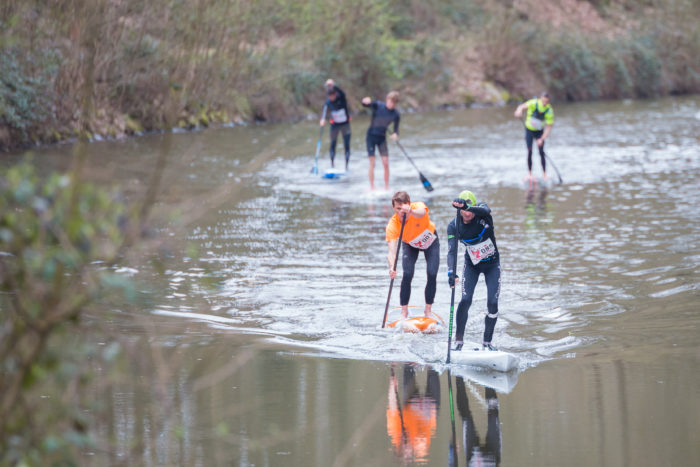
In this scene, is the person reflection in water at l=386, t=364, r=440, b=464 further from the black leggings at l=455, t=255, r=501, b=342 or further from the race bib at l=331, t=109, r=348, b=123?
the race bib at l=331, t=109, r=348, b=123

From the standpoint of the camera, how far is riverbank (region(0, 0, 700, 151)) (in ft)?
78.9

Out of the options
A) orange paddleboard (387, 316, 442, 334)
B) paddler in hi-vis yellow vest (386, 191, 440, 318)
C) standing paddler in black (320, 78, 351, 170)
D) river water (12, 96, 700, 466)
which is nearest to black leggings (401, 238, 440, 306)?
paddler in hi-vis yellow vest (386, 191, 440, 318)

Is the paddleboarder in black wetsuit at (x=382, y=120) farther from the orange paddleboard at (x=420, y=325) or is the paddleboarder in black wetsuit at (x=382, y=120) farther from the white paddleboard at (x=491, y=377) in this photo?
the white paddleboard at (x=491, y=377)

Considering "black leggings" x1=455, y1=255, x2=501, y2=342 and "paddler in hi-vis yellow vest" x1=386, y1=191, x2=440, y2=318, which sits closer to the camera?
"black leggings" x1=455, y1=255, x2=501, y2=342

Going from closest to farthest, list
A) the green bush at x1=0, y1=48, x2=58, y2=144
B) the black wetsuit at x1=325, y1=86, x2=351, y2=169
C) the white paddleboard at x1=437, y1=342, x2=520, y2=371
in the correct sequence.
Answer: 1. the white paddleboard at x1=437, y1=342, x2=520, y2=371
2. the black wetsuit at x1=325, y1=86, x2=351, y2=169
3. the green bush at x1=0, y1=48, x2=58, y2=144

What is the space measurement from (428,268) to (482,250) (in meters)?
1.37

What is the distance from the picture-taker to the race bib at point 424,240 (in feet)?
33.1

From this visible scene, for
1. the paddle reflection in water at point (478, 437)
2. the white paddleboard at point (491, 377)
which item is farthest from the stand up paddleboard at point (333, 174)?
the paddle reflection in water at point (478, 437)

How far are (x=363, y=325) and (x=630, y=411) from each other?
365 cm

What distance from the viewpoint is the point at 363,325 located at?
1012 centimetres

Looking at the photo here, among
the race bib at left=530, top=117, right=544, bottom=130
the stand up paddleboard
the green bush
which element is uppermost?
the green bush

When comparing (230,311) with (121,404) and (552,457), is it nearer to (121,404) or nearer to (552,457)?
(121,404)

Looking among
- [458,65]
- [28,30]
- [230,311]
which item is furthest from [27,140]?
[458,65]

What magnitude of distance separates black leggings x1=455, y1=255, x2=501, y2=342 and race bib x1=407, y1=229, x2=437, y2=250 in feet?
3.59
